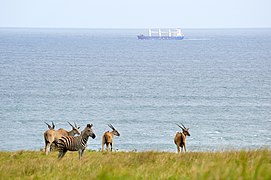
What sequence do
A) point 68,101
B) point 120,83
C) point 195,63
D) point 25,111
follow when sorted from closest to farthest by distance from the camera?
point 25,111
point 68,101
point 120,83
point 195,63

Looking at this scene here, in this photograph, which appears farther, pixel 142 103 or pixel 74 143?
pixel 142 103

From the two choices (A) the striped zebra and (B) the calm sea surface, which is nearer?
(A) the striped zebra

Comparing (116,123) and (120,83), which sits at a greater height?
(120,83)

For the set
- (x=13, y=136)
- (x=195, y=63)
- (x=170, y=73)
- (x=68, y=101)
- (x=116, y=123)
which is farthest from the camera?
(x=195, y=63)

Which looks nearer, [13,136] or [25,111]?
[13,136]

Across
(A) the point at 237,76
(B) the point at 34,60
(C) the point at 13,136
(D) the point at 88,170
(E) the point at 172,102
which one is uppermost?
(B) the point at 34,60

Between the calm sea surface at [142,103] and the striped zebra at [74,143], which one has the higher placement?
the calm sea surface at [142,103]

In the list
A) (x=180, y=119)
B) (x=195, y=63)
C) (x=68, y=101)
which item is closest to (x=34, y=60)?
(x=195, y=63)

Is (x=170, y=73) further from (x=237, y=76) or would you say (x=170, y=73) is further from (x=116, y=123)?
(x=116, y=123)

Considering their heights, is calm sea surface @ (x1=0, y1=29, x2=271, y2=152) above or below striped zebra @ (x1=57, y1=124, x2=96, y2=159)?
above

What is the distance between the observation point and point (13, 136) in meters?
53.5

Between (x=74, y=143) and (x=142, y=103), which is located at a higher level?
(x=142, y=103)

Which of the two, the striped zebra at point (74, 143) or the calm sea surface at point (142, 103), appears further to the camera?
the calm sea surface at point (142, 103)

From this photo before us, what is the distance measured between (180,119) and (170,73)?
186 ft
